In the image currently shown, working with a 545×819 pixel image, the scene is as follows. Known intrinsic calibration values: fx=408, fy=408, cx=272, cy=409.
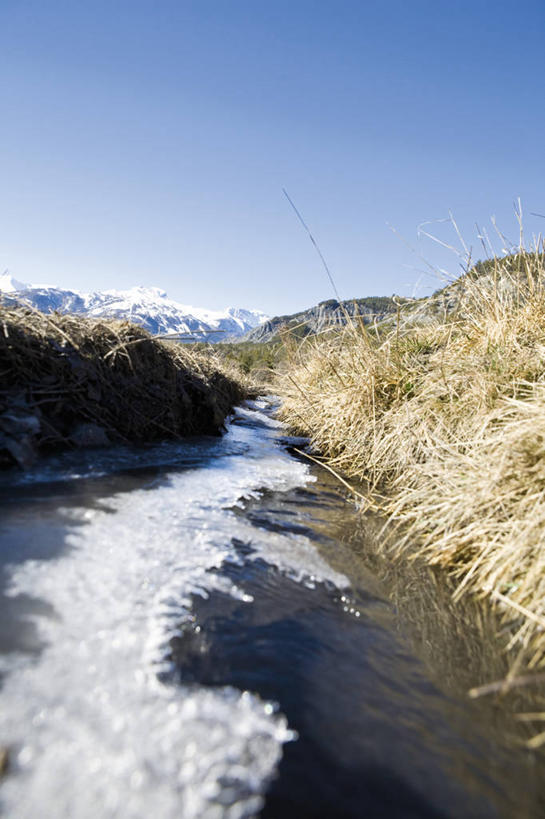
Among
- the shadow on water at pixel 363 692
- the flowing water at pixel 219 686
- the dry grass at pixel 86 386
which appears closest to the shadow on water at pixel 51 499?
the flowing water at pixel 219 686

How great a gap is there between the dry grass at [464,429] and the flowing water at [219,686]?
299mm

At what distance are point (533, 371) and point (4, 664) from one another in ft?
8.99

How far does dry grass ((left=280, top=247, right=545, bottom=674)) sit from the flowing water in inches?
11.8

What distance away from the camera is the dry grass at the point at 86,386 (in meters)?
2.62

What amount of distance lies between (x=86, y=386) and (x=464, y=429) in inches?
106

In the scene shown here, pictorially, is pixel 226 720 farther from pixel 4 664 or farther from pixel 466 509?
pixel 466 509

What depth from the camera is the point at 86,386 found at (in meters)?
3.12

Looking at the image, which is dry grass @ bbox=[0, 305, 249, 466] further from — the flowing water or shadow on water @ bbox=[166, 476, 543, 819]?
shadow on water @ bbox=[166, 476, 543, 819]

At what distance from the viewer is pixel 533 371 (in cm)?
242

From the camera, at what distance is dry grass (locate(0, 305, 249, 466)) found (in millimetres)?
2617

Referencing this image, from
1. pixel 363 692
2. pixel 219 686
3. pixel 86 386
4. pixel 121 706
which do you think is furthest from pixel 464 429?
pixel 86 386

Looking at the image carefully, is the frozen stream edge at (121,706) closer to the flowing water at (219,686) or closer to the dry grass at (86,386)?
the flowing water at (219,686)

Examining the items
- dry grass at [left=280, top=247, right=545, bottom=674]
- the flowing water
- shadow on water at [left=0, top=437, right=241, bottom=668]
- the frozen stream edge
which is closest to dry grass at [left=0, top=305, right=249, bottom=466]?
shadow on water at [left=0, top=437, right=241, bottom=668]

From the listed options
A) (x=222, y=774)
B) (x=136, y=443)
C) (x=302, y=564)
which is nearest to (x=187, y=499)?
(x=302, y=564)
